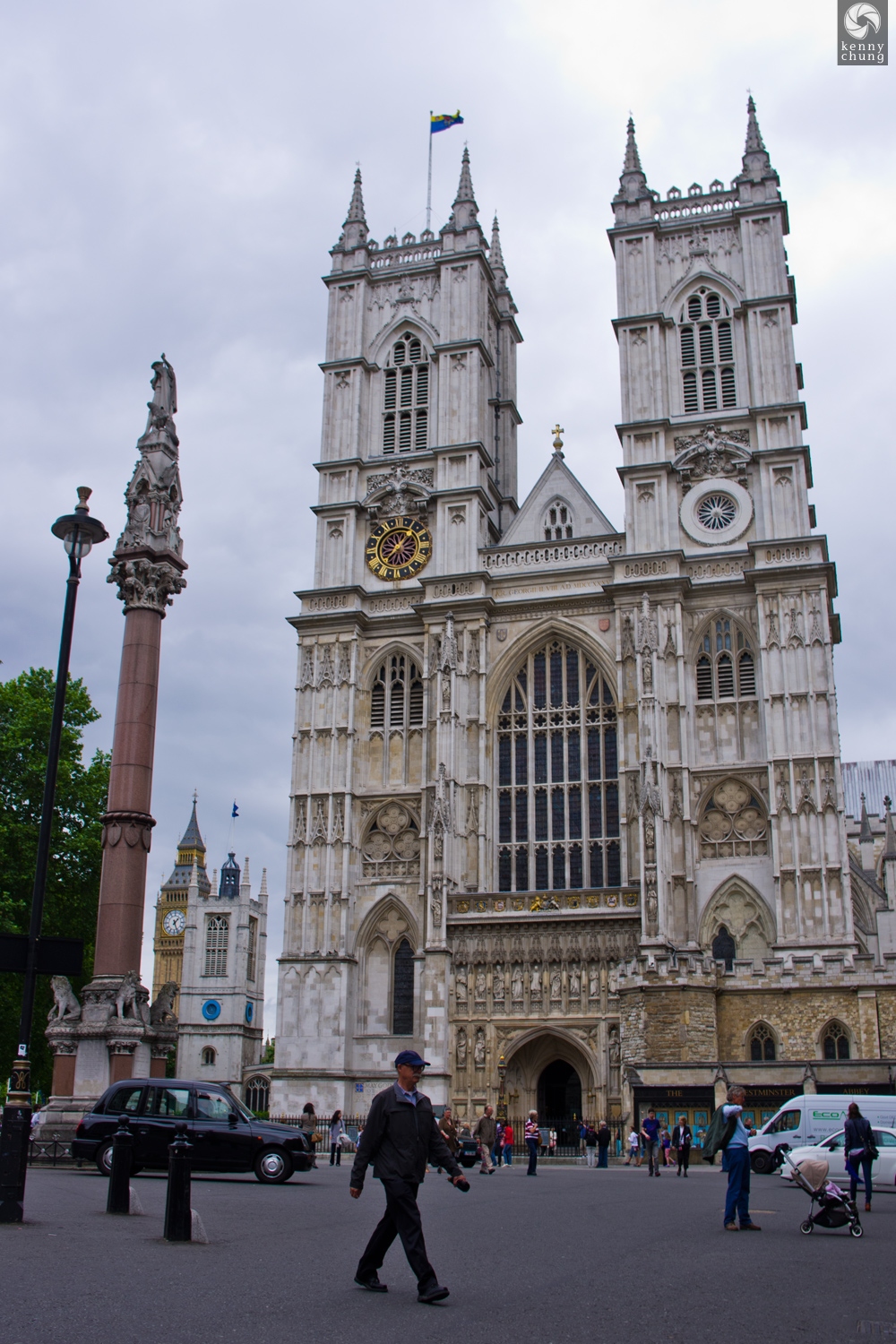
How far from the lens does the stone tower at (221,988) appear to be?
8044 centimetres

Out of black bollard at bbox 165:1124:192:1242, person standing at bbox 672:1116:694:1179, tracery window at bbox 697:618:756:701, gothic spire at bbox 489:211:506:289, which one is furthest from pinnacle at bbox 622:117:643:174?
black bollard at bbox 165:1124:192:1242

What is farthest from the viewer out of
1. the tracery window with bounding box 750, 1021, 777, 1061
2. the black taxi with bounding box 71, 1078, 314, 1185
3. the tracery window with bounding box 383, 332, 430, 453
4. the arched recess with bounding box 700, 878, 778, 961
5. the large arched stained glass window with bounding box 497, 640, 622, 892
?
the tracery window with bounding box 383, 332, 430, 453

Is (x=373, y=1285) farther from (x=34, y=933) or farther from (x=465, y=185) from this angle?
(x=465, y=185)

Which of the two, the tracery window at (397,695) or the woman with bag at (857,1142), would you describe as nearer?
the woman with bag at (857,1142)

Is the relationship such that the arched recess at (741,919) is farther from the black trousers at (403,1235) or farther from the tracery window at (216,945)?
the tracery window at (216,945)

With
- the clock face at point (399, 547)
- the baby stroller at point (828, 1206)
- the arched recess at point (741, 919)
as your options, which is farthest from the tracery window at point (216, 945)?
the baby stroller at point (828, 1206)

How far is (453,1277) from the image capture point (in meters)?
9.01

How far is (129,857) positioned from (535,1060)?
19497mm

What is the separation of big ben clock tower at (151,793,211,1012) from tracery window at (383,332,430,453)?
8260 cm

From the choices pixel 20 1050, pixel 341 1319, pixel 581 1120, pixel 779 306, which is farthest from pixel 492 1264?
pixel 779 306

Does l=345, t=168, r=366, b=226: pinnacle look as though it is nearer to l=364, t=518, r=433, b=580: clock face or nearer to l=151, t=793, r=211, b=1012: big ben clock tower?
l=364, t=518, r=433, b=580: clock face

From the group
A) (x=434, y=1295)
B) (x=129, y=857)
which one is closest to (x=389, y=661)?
(x=129, y=857)

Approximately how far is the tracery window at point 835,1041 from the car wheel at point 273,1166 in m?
18.7

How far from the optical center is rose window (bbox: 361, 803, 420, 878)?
4216 centimetres
